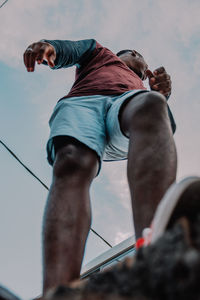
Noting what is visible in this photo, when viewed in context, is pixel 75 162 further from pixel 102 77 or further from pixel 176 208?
pixel 176 208

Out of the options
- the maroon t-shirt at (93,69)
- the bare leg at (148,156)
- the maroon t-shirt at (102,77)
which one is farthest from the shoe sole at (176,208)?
the maroon t-shirt at (102,77)

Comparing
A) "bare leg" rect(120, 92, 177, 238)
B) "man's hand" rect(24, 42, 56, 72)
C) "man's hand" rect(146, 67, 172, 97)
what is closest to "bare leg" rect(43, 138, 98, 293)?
"bare leg" rect(120, 92, 177, 238)

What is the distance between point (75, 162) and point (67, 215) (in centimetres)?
14

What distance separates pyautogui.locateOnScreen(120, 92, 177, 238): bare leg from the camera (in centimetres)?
63

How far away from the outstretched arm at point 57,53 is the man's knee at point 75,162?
0.32 m

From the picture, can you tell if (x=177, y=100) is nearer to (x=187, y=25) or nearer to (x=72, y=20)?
(x=187, y=25)

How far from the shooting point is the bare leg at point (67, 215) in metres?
0.70

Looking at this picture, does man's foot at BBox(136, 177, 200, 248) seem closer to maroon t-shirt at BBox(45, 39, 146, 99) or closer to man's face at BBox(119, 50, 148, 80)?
maroon t-shirt at BBox(45, 39, 146, 99)

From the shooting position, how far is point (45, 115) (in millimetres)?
3916

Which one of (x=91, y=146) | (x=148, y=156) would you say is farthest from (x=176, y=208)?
(x=91, y=146)

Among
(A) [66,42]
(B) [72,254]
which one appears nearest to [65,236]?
(B) [72,254]

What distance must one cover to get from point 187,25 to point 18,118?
2.09 meters

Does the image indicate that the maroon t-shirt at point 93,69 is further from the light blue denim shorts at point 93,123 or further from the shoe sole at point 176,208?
the shoe sole at point 176,208

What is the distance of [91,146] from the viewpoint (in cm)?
92
